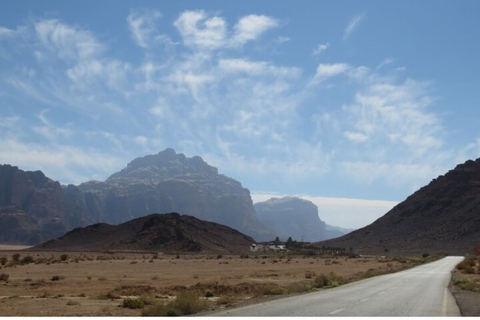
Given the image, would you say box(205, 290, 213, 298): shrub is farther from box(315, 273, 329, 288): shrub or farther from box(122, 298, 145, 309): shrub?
box(315, 273, 329, 288): shrub

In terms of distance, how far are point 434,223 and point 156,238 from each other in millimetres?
82878

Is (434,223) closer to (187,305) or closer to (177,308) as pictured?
(187,305)

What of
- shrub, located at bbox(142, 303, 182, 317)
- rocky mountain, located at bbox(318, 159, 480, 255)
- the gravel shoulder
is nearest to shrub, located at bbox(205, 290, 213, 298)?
shrub, located at bbox(142, 303, 182, 317)

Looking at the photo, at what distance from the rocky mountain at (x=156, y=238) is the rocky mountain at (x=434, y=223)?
135ft

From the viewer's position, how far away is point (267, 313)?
18656 mm

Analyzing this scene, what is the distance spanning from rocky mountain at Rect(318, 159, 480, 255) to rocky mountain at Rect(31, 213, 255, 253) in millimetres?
41268

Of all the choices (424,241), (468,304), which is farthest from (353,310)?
(424,241)

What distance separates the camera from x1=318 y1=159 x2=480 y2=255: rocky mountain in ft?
481

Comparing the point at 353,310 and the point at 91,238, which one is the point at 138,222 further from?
the point at 353,310

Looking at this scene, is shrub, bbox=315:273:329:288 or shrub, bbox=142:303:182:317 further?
shrub, bbox=315:273:329:288

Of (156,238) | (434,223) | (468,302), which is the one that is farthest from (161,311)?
(434,223)

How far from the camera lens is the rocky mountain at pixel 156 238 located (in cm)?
14812

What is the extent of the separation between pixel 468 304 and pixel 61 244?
511ft

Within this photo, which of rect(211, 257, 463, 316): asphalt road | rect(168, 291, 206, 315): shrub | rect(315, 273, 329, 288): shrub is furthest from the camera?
rect(315, 273, 329, 288): shrub
